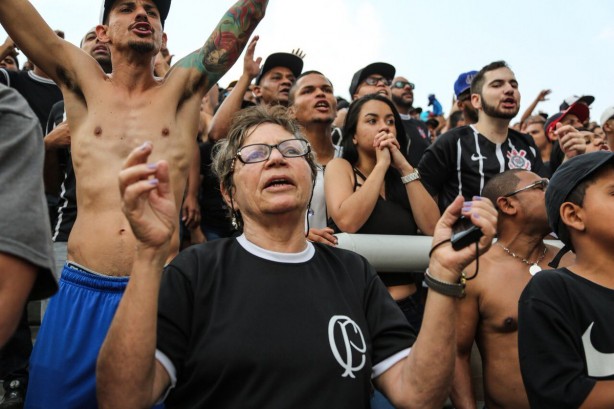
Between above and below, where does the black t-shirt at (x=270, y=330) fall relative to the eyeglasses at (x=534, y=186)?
below

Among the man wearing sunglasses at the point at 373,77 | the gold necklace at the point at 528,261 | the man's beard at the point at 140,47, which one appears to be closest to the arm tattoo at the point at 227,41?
the man's beard at the point at 140,47

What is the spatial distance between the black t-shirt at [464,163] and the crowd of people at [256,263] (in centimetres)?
39

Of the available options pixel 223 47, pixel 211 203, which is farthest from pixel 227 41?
pixel 211 203

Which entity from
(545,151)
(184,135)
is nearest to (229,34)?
(184,135)

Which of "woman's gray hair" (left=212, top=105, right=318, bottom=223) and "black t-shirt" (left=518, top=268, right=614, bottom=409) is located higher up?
"woman's gray hair" (left=212, top=105, right=318, bottom=223)

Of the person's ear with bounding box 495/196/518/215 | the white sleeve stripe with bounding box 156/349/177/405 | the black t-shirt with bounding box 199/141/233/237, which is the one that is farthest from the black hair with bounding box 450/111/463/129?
the white sleeve stripe with bounding box 156/349/177/405

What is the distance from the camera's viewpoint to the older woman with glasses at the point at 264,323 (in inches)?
77.5

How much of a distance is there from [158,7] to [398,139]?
6.45 feet

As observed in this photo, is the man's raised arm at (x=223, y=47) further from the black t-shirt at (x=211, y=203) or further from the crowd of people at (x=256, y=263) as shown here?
the black t-shirt at (x=211, y=203)

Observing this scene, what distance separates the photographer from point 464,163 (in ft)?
16.9

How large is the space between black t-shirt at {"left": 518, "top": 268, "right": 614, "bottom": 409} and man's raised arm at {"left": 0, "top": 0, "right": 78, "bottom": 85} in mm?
2613

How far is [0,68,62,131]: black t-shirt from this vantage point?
554cm

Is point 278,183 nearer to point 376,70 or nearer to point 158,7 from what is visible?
point 158,7

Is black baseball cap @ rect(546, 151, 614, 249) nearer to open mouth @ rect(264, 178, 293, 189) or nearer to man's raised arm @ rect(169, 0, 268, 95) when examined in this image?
open mouth @ rect(264, 178, 293, 189)
